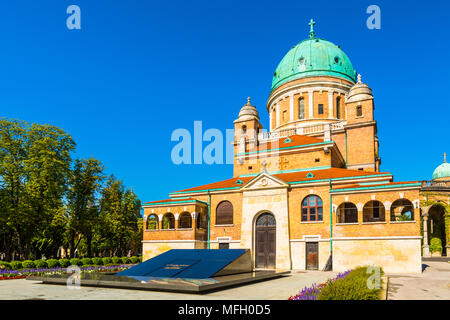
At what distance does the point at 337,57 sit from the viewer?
53.2 meters

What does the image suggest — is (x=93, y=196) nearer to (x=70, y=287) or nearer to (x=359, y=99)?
(x=70, y=287)

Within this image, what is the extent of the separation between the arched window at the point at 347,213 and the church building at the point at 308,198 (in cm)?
8

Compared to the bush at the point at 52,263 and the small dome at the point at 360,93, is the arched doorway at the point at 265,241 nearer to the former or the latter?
the bush at the point at 52,263

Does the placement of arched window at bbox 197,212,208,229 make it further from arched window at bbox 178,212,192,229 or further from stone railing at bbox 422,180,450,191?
stone railing at bbox 422,180,450,191

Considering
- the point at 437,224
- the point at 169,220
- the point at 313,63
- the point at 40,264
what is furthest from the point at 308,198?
the point at 437,224

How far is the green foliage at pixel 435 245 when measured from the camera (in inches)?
2349

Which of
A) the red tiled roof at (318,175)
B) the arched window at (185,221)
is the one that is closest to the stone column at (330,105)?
the red tiled roof at (318,175)

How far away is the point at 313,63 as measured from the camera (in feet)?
172

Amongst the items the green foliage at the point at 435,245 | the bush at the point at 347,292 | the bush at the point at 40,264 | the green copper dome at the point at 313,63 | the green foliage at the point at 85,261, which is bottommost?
the green foliage at the point at 435,245

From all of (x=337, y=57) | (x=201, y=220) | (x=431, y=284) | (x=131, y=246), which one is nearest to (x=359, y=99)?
(x=337, y=57)

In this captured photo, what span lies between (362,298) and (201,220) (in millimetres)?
25409

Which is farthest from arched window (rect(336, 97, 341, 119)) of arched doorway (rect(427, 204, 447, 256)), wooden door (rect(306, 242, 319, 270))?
arched doorway (rect(427, 204, 447, 256))

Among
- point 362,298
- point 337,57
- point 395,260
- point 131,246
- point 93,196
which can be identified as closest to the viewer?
point 362,298

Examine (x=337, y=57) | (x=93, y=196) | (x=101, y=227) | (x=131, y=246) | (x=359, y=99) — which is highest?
(x=337, y=57)
